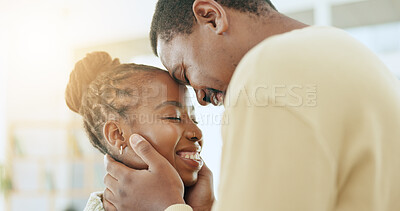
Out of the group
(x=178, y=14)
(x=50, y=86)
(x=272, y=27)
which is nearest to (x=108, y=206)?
(x=178, y=14)

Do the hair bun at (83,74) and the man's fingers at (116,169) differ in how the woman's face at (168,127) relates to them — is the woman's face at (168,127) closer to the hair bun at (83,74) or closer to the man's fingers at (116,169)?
the man's fingers at (116,169)

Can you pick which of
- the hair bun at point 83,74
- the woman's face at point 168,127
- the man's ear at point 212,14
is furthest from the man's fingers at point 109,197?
the man's ear at point 212,14

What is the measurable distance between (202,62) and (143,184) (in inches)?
14.4

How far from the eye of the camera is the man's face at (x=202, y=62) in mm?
890

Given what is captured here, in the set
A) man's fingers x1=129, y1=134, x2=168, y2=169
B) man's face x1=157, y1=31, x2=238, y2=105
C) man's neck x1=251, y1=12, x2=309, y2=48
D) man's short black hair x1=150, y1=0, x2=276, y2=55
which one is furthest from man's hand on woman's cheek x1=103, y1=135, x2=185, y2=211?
man's neck x1=251, y1=12, x2=309, y2=48

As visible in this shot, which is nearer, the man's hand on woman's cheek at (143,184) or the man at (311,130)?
Result: the man at (311,130)

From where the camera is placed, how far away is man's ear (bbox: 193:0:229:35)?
850 mm

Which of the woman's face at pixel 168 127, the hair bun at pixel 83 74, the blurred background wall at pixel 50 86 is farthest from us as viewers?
the blurred background wall at pixel 50 86

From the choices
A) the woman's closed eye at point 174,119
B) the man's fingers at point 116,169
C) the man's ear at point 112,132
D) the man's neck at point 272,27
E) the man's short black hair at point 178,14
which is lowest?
the man's fingers at point 116,169

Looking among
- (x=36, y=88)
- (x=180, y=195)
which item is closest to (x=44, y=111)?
(x=36, y=88)

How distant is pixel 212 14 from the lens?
0.87m

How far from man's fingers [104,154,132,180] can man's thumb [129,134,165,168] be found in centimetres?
6

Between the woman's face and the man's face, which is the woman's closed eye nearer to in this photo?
the woman's face

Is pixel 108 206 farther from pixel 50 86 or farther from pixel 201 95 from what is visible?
pixel 50 86
